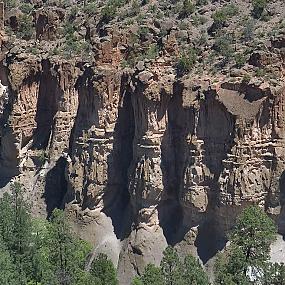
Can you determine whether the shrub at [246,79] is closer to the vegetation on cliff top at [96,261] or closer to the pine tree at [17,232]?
the vegetation on cliff top at [96,261]

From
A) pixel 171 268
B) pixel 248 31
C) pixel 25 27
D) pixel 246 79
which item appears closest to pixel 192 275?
pixel 171 268

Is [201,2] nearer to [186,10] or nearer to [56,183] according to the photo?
[186,10]

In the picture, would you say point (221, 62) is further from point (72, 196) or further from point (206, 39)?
point (72, 196)

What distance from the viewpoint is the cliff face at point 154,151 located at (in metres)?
37.2

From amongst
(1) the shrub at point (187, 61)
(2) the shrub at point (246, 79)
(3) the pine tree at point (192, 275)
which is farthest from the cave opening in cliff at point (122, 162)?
(3) the pine tree at point (192, 275)

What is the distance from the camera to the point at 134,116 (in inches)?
1634

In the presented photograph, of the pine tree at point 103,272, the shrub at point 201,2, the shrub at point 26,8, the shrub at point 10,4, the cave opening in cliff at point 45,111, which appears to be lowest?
the pine tree at point 103,272

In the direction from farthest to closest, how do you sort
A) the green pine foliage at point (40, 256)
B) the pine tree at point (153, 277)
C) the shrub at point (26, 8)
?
the shrub at point (26, 8)
the green pine foliage at point (40, 256)
the pine tree at point (153, 277)

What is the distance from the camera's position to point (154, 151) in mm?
39938

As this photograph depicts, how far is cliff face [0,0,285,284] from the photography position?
37188 mm

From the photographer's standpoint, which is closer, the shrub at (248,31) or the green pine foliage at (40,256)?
the green pine foliage at (40,256)

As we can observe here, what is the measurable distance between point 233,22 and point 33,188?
69.7 ft

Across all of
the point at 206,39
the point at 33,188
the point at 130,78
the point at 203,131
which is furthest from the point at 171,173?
the point at 33,188

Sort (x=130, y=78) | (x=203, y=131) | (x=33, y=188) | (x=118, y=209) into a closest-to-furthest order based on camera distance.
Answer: (x=203, y=131)
(x=130, y=78)
(x=118, y=209)
(x=33, y=188)
